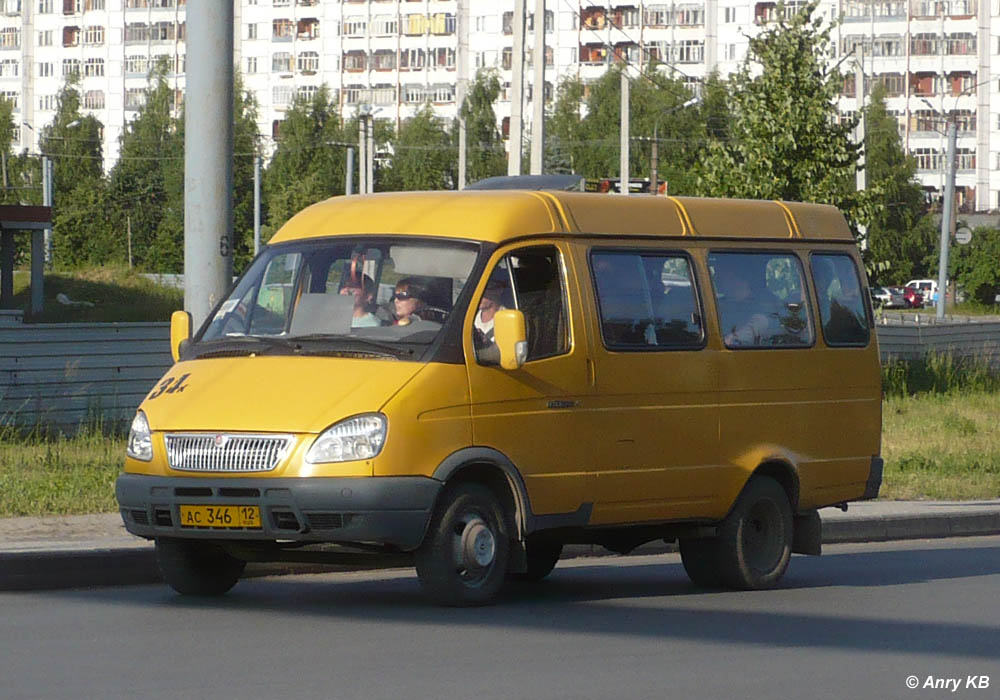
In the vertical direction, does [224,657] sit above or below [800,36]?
below

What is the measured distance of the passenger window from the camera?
11594 millimetres

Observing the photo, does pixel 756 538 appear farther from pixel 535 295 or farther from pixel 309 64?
pixel 309 64

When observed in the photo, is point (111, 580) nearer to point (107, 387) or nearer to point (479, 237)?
point (479, 237)

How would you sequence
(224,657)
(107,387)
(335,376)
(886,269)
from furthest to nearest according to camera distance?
(886,269)
(107,387)
(335,376)
(224,657)

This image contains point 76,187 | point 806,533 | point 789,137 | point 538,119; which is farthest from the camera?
point 76,187

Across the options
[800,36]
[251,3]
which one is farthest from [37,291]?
[251,3]

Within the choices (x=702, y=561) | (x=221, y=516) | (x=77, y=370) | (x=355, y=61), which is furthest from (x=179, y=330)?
(x=355, y=61)

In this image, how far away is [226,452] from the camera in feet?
30.7

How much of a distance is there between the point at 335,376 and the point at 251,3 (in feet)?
361

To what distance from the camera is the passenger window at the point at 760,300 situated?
1159 cm

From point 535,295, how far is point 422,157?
89734 millimetres

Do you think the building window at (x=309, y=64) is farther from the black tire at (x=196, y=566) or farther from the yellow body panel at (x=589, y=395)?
the black tire at (x=196, y=566)

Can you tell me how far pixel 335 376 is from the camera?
31.2ft

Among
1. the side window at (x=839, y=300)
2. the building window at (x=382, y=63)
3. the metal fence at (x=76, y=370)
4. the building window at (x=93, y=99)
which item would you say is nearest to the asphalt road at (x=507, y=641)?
the side window at (x=839, y=300)
